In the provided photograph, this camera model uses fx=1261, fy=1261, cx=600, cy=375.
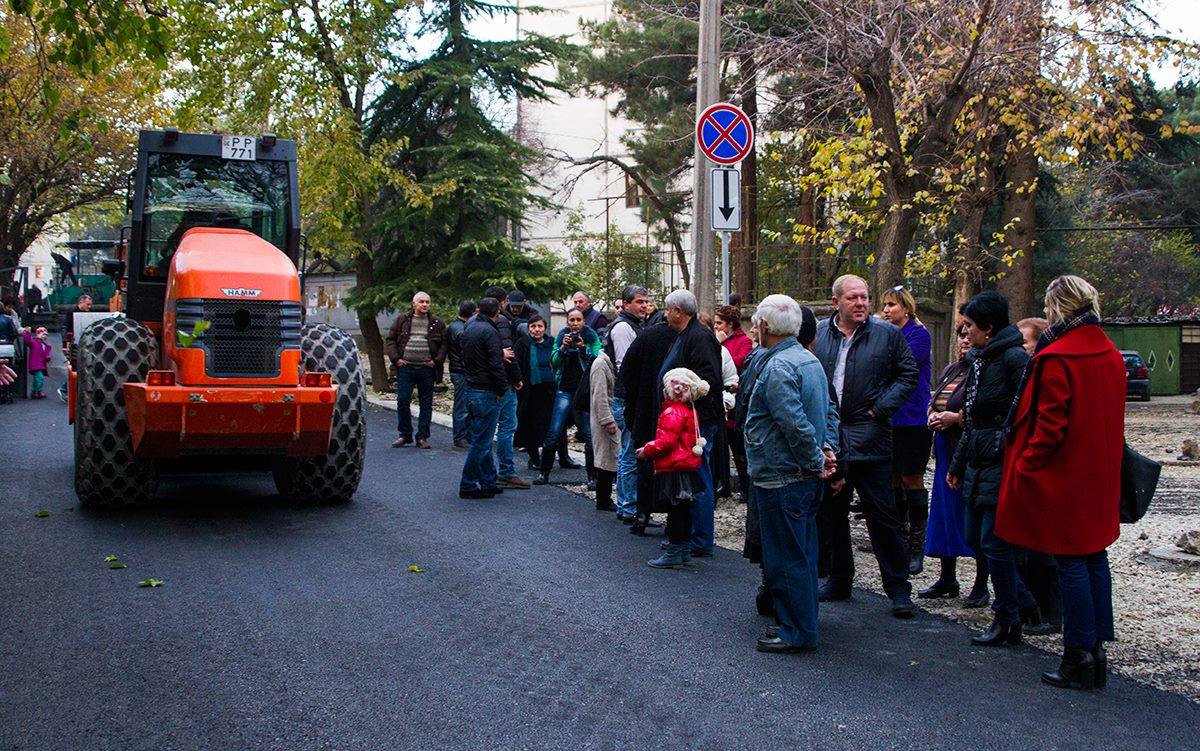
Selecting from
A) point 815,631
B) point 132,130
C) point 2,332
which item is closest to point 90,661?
point 815,631

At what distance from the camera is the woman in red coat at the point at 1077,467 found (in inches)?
234

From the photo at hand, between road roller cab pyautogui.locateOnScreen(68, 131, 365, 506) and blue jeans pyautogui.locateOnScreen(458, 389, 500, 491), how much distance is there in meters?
1.20

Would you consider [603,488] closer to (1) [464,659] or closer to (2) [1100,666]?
(1) [464,659]

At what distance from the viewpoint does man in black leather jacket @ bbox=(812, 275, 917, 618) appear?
7.52 m

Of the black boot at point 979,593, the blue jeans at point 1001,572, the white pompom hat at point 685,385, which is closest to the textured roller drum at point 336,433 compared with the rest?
the white pompom hat at point 685,385

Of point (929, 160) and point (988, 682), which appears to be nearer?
point (988, 682)

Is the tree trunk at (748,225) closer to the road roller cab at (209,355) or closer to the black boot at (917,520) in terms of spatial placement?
the road roller cab at (209,355)

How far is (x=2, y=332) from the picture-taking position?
21.5 meters

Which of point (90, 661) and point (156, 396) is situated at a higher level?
point (156, 396)

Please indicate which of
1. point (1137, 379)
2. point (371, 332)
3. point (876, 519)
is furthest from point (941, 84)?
point (1137, 379)

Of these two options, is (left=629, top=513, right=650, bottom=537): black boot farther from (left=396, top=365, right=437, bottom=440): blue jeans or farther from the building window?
the building window

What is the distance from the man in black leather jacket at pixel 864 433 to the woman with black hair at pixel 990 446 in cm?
50

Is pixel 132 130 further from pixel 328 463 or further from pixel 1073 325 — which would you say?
pixel 1073 325

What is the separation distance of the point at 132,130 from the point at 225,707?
33.6m
